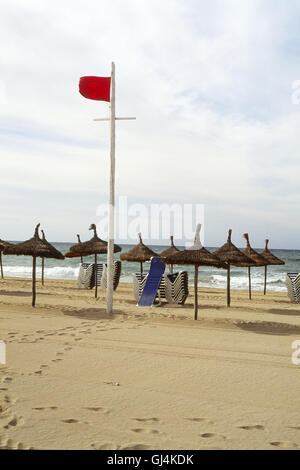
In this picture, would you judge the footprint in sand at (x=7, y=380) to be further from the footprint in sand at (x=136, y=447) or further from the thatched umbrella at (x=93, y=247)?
the thatched umbrella at (x=93, y=247)

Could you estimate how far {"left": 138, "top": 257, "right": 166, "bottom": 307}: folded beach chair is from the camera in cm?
1249

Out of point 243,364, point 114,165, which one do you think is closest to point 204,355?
point 243,364

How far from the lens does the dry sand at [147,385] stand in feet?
11.5

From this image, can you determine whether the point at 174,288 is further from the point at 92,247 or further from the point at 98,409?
the point at 98,409

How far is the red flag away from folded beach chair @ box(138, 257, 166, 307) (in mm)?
5213

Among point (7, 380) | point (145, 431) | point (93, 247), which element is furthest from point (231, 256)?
point (145, 431)

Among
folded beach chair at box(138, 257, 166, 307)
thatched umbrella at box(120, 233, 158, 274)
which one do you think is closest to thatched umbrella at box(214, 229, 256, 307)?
folded beach chair at box(138, 257, 166, 307)

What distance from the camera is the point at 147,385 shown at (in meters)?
4.83

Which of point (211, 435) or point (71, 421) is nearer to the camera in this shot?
point (211, 435)

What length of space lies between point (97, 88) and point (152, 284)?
6.01m
